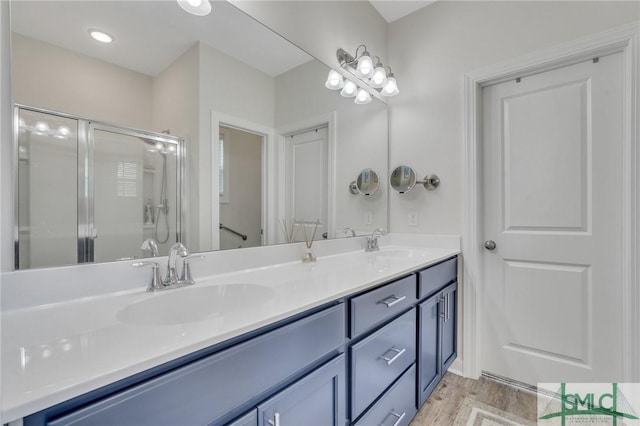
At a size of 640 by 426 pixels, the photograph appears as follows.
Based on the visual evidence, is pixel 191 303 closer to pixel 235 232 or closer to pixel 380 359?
pixel 235 232

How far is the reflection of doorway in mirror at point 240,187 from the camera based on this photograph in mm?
1254

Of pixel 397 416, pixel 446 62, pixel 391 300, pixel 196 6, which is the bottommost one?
pixel 397 416

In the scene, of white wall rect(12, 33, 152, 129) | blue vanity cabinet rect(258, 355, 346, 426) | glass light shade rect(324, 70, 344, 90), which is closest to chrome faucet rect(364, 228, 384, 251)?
glass light shade rect(324, 70, 344, 90)

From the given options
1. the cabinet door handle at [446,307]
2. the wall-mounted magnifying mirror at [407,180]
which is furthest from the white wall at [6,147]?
the wall-mounted magnifying mirror at [407,180]

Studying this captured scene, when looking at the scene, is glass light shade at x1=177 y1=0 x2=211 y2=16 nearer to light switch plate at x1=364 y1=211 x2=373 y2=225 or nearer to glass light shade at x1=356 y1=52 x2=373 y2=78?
glass light shade at x1=356 y1=52 x2=373 y2=78

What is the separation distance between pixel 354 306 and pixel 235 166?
81cm

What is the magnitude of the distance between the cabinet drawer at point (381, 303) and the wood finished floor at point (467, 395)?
2.31ft

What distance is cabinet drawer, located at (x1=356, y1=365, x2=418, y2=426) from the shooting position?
3.59ft

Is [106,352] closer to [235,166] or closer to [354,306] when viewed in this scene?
[354,306]

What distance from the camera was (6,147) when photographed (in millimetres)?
754

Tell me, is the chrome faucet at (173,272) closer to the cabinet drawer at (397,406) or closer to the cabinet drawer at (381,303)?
the cabinet drawer at (381,303)

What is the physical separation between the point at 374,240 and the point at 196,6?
1.60 metres

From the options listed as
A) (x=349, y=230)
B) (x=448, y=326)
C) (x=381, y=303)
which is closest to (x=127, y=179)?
(x=381, y=303)

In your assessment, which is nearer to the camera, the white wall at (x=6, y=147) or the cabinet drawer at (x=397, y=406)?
the white wall at (x=6, y=147)
